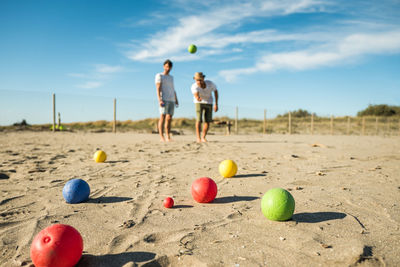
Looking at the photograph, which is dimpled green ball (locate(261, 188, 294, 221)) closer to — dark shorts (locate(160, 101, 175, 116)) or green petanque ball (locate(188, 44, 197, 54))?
dark shorts (locate(160, 101, 175, 116))

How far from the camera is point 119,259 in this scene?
5.42 ft

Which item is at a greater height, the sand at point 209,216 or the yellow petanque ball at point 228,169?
the yellow petanque ball at point 228,169

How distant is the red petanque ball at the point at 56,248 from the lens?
4.92ft

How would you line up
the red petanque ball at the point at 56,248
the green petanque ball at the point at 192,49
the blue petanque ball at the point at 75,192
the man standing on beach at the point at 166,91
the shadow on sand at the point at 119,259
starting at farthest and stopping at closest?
1. the green petanque ball at the point at 192,49
2. the man standing on beach at the point at 166,91
3. the blue petanque ball at the point at 75,192
4. the shadow on sand at the point at 119,259
5. the red petanque ball at the point at 56,248

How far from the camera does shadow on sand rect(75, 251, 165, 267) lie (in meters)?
1.61

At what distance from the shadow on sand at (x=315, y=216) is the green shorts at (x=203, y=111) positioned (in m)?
5.38

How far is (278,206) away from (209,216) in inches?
23.4

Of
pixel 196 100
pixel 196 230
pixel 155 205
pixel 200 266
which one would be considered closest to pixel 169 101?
pixel 196 100

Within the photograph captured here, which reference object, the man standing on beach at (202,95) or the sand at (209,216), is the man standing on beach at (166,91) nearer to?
the man standing on beach at (202,95)

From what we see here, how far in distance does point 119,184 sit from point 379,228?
2770mm

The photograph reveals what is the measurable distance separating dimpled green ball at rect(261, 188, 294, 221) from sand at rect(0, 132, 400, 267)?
0.07 m

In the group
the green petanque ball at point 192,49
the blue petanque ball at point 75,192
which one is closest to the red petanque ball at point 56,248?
the blue petanque ball at point 75,192

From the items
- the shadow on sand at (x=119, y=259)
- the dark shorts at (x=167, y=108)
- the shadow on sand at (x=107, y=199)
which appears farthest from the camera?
the dark shorts at (x=167, y=108)

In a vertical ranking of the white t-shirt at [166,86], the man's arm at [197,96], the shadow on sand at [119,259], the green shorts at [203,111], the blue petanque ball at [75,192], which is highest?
the white t-shirt at [166,86]
